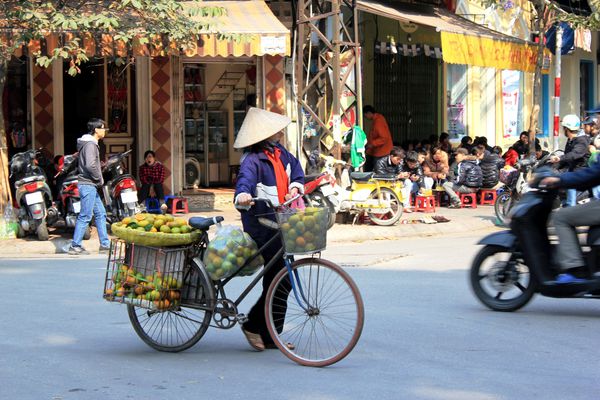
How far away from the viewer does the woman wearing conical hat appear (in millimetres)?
7071

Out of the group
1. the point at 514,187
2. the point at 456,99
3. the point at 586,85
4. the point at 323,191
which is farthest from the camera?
the point at 586,85

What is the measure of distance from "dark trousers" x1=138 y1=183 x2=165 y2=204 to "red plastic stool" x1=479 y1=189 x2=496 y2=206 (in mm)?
6163

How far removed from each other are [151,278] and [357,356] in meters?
1.47

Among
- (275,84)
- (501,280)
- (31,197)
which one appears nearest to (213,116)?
A: (275,84)

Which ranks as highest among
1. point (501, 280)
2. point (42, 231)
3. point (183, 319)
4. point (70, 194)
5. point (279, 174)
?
point (279, 174)

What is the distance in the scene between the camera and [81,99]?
18.5m

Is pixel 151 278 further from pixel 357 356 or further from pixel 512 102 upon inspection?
pixel 512 102

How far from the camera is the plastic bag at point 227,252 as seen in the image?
271 inches

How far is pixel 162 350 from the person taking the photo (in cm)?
721

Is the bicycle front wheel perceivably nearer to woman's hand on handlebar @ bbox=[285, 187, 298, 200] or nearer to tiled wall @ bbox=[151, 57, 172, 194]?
woman's hand on handlebar @ bbox=[285, 187, 298, 200]

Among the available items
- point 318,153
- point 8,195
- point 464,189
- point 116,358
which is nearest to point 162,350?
point 116,358

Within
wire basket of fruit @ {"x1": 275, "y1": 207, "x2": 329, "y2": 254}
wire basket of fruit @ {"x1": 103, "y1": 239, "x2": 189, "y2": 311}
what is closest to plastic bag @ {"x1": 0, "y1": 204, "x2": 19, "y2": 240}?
wire basket of fruit @ {"x1": 103, "y1": 239, "x2": 189, "y2": 311}

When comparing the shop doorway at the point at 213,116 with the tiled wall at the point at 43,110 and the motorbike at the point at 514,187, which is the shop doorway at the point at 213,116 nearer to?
the tiled wall at the point at 43,110

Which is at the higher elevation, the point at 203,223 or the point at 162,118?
the point at 162,118
